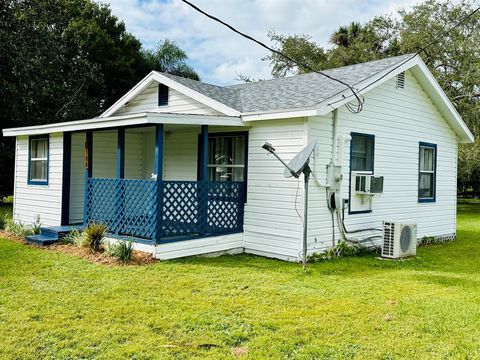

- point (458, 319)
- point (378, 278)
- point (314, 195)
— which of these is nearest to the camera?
point (458, 319)

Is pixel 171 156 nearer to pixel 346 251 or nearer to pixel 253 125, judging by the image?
pixel 253 125

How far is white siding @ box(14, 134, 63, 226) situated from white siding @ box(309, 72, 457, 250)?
6.16m

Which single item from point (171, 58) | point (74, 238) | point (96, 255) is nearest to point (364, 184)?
point (96, 255)

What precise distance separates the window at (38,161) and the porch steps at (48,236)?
2.02 meters

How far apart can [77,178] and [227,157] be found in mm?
4115

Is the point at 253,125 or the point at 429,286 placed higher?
the point at 253,125

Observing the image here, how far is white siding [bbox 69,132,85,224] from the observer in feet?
35.8

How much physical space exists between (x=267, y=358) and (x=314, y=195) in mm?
4584

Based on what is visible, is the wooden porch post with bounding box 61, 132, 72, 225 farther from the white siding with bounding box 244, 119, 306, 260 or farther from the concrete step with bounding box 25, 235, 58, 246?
the white siding with bounding box 244, 119, 306, 260

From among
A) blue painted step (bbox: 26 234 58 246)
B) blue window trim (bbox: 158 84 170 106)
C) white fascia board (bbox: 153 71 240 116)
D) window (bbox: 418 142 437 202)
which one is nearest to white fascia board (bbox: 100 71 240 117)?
white fascia board (bbox: 153 71 240 116)

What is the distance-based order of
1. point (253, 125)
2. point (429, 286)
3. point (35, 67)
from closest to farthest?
point (429, 286) → point (253, 125) → point (35, 67)

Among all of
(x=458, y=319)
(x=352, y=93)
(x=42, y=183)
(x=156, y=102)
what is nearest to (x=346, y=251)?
(x=352, y=93)

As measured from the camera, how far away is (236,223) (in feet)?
28.5

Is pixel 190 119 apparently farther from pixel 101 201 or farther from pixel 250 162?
pixel 101 201
